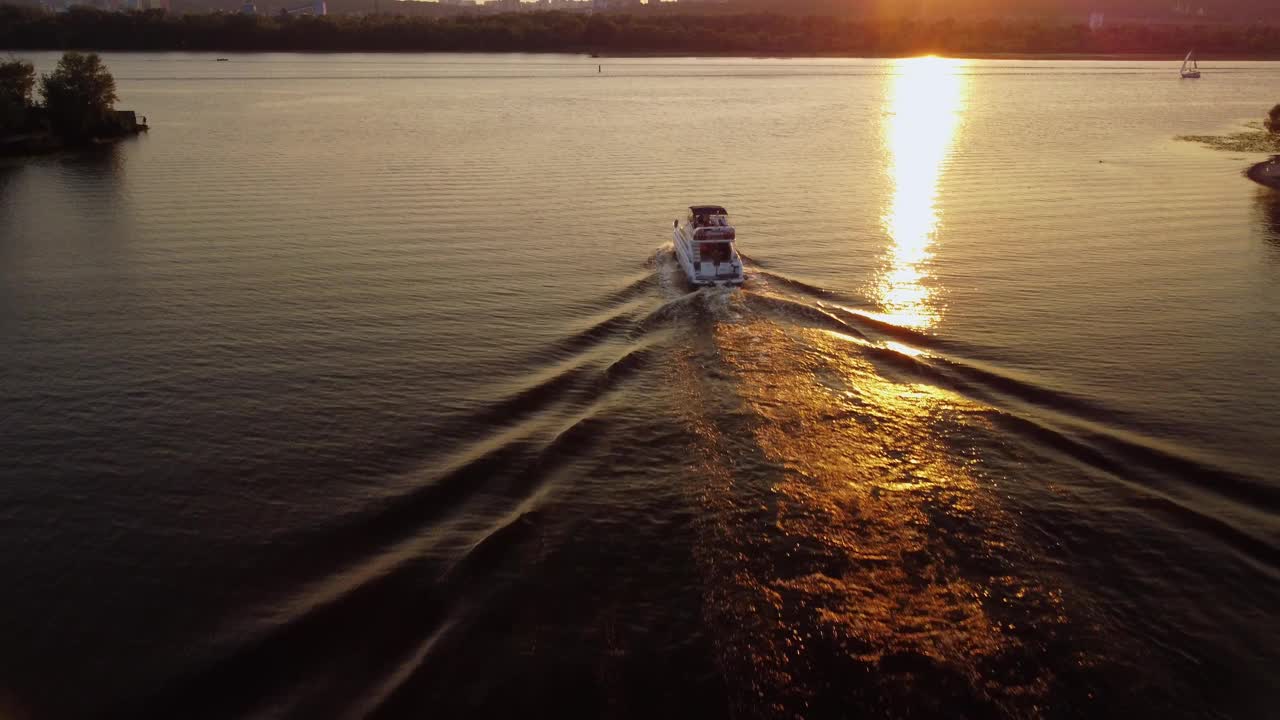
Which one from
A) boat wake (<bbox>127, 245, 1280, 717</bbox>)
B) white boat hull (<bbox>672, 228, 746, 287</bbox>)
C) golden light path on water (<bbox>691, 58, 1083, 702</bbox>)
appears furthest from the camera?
white boat hull (<bbox>672, 228, 746, 287</bbox>)

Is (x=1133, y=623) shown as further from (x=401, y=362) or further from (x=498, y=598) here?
(x=401, y=362)

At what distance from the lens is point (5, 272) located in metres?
37.8

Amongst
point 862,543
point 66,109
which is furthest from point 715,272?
point 66,109

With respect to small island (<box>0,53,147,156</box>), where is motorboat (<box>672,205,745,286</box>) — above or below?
below

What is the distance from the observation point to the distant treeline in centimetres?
16100

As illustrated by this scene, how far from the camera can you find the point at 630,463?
71.5 feet

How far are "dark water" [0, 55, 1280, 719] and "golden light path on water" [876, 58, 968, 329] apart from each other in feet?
1.51

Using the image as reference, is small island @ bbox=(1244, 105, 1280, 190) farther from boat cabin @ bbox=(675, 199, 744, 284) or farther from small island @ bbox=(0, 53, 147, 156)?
small island @ bbox=(0, 53, 147, 156)

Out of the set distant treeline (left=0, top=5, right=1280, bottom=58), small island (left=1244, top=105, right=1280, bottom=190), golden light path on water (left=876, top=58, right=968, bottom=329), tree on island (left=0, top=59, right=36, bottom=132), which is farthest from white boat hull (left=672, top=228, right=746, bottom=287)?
distant treeline (left=0, top=5, right=1280, bottom=58)

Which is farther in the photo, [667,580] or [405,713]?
[667,580]

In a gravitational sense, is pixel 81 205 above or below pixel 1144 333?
above

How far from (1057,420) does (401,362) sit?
18957 millimetres

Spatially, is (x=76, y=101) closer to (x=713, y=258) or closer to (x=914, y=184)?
(x=713, y=258)

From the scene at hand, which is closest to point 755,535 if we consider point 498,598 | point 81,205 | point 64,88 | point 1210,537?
point 498,598
